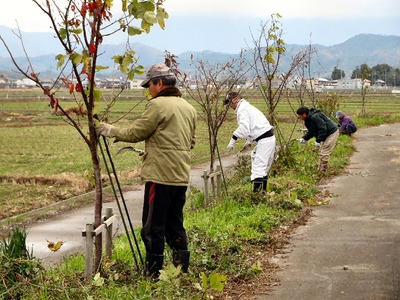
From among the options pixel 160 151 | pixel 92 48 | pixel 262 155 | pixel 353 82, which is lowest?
pixel 353 82

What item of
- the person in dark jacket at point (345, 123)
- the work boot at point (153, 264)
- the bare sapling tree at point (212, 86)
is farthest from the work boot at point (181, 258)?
the person in dark jacket at point (345, 123)

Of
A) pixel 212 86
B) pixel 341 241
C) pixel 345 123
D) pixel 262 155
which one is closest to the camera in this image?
pixel 341 241

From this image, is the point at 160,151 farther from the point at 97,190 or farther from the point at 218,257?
the point at 218,257

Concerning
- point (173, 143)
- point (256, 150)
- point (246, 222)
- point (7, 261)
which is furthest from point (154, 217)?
point (256, 150)

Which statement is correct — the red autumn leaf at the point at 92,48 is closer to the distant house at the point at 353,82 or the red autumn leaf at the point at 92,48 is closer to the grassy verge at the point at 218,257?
the grassy verge at the point at 218,257

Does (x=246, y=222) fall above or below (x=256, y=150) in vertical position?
below

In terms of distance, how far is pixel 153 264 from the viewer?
237 inches

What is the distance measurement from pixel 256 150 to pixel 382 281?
4537mm

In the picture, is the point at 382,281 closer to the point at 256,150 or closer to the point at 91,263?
the point at 91,263

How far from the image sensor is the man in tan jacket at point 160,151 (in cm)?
580

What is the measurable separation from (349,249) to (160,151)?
3082 mm

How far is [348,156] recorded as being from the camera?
18.5 m

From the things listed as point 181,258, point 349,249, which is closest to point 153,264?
point 181,258

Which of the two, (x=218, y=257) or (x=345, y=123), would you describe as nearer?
(x=218, y=257)
